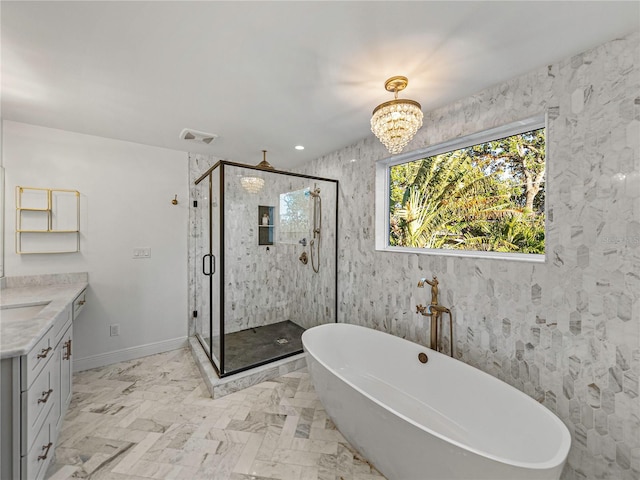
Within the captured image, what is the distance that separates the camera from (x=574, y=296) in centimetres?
142

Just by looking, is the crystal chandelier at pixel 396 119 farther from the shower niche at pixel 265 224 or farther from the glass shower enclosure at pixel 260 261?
the shower niche at pixel 265 224

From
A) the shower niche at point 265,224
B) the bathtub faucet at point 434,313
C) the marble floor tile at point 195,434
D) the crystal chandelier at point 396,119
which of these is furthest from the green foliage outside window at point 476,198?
the marble floor tile at point 195,434

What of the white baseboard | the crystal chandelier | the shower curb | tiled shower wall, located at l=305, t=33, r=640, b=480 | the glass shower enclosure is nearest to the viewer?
tiled shower wall, located at l=305, t=33, r=640, b=480

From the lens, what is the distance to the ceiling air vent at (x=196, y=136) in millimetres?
2454

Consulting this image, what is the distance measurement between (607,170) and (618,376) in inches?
40.9

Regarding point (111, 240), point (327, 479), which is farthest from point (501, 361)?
point (111, 240)

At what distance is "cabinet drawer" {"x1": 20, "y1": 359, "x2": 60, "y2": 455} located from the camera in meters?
1.16

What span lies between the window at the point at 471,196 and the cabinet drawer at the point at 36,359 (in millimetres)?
2426

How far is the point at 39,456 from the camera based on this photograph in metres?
1.30

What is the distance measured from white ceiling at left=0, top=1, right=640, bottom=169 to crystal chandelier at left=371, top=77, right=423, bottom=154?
0.08 m

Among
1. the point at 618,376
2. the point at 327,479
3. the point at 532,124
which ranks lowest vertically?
the point at 327,479

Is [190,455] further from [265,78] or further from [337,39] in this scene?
[337,39]

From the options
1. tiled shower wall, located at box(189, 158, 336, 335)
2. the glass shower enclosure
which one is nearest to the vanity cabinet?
the glass shower enclosure

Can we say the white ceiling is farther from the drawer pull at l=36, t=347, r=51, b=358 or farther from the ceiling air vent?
the drawer pull at l=36, t=347, r=51, b=358
